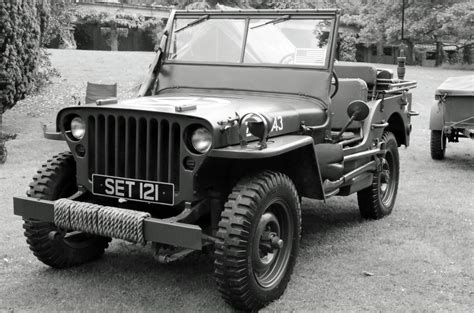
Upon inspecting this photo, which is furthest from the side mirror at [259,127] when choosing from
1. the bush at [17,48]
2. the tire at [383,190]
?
the bush at [17,48]

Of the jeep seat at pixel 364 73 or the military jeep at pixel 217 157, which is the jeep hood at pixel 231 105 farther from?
the jeep seat at pixel 364 73

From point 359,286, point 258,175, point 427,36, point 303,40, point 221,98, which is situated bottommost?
point 359,286

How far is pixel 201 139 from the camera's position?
4.00 m

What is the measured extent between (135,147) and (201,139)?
19.1 inches

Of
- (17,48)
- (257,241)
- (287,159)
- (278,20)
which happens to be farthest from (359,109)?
(17,48)

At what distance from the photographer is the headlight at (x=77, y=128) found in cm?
440

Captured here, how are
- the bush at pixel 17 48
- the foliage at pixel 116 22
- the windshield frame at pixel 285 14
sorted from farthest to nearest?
1. the foliage at pixel 116 22
2. the bush at pixel 17 48
3. the windshield frame at pixel 285 14

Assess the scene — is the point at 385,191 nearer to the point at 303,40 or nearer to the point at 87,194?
the point at 303,40

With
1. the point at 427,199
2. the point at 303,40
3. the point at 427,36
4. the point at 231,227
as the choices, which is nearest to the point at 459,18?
the point at 427,36

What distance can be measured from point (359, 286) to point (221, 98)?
175 cm

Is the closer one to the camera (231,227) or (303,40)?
(231,227)

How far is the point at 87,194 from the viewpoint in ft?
15.0

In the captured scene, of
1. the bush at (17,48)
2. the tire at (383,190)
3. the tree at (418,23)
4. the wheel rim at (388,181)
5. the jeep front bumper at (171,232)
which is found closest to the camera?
the jeep front bumper at (171,232)

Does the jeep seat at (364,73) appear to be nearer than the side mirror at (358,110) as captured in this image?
No
